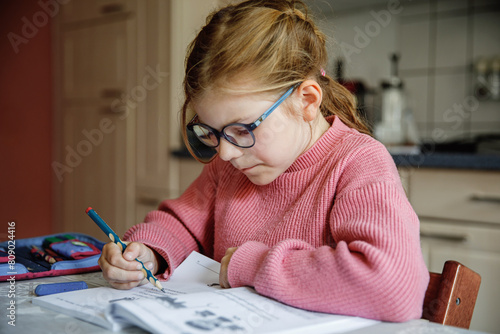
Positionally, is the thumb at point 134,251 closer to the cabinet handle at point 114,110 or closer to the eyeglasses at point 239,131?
the eyeglasses at point 239,131

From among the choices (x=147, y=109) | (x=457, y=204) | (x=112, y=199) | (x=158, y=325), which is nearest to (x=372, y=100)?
(x=457, y=204)

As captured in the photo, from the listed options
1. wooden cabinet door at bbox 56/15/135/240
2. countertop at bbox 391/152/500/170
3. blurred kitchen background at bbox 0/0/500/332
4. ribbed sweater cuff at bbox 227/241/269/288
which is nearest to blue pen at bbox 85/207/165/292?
ribbed sweater cuff at bbox 227/241/269/288

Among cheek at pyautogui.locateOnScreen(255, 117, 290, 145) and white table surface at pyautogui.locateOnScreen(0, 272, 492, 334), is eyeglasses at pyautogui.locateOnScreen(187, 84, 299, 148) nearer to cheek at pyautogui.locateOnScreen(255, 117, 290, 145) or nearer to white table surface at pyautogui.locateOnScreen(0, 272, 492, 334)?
cheek at pyautogui.locateOnScreen(255, 117, 290, 145)

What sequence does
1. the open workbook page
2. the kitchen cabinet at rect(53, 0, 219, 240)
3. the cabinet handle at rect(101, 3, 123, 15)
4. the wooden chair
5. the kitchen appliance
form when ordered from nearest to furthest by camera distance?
the open workbook page
the wooden chair
the kitchen appliance
the kitchen cabinet at rect(53, 0, 219, 240)
the cabinet handle at rect(101, 3, 123, 15)

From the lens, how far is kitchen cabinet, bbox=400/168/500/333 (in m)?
1.56

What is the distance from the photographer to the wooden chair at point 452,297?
0.68m

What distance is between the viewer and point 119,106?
99.0 inches

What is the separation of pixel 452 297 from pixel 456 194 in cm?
103

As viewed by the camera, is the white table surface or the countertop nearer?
the white table surface

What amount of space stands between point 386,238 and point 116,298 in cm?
38

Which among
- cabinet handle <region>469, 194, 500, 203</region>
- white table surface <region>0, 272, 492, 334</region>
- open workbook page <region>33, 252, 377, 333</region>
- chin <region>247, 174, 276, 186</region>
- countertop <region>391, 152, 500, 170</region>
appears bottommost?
white table surface <region>0, 272, 492, 334</region>

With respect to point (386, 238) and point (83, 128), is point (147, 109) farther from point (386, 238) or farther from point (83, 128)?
point (386, 238)

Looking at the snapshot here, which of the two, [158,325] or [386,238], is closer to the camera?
[158,325]

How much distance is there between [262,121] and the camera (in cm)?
82
